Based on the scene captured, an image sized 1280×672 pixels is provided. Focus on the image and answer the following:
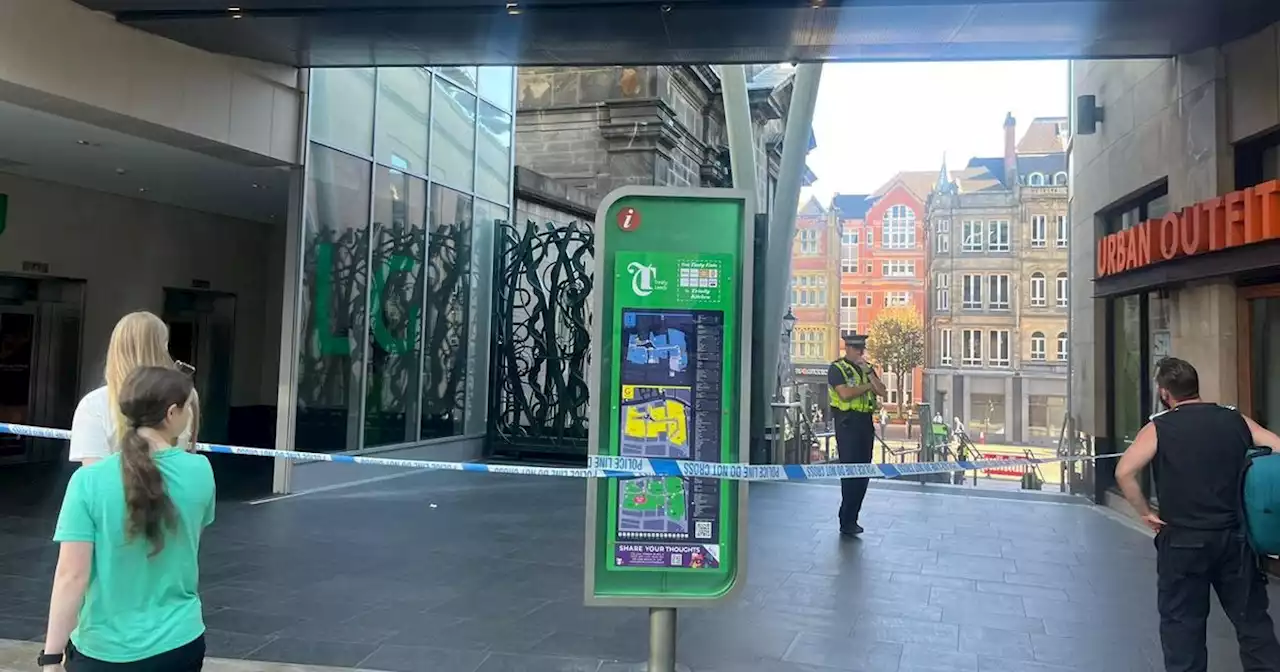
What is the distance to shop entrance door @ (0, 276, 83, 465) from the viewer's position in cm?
1144

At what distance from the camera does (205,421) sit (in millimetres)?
14016

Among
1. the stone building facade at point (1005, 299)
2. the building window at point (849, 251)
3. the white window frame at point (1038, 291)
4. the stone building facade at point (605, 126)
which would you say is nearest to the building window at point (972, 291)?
the stone building facade at point (1005, 299)

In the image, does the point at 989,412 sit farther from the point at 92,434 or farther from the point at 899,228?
the point at 92,434

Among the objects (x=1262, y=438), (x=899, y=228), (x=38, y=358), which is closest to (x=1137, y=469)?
(x=1262, y=438)

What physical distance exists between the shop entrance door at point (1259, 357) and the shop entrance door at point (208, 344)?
13471 mm

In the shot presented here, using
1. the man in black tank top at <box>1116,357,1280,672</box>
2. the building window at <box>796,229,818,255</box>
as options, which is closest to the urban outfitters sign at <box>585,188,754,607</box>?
the man in black tank top at <box>1116,357,1280,672</box>

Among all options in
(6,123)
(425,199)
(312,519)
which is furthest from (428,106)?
(312,519)

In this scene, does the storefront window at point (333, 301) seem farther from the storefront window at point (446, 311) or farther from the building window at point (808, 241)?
the building window at point (808, 241)

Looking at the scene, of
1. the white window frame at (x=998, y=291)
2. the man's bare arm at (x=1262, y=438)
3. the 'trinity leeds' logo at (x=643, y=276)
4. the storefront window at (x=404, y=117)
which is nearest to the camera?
the man's bare arm at (x=1262, y=438)

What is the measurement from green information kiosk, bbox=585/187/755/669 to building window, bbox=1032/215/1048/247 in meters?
66.4

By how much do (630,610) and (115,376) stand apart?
11.4 ft

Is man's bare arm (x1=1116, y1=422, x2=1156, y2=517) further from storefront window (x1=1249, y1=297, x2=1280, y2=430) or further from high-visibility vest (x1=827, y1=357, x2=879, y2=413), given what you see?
storefront window (x1=1249, y1=297, x2=1280, y2=430)

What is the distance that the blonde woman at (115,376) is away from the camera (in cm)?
294

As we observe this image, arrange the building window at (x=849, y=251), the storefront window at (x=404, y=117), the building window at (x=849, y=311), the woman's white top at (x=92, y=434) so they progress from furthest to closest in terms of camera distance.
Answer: the building window at (x=849, y=251)
the building window at (x=849, y=311)
the storefront window at (x=404, y=117)
the woman's white top at (x=92, y=434)
